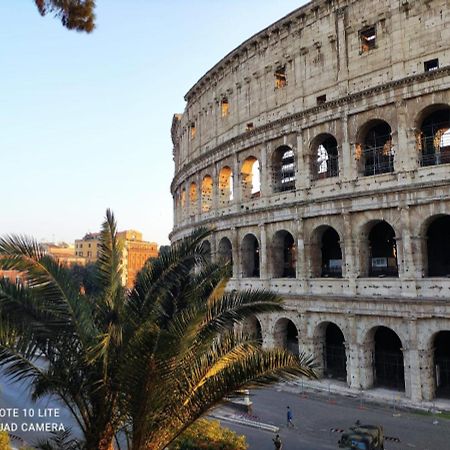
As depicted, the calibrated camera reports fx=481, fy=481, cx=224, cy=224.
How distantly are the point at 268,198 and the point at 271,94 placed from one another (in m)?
6.27

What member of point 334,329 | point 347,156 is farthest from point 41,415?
point 347,156

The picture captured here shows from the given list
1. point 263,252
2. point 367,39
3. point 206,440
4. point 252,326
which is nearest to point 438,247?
point 263,252

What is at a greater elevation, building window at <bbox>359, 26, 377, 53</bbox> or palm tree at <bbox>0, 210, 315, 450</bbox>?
building window at <bbox>359, 26, 377, 53</bbox>

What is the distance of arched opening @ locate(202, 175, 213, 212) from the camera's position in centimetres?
3500

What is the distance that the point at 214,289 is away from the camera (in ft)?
34.1

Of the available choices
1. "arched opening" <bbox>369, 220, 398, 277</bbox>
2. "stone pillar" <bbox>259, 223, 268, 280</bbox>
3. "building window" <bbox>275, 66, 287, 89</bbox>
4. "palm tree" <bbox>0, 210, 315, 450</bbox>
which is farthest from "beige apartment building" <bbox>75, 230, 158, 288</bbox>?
"palm tree" <bbox>0, 210, 315, 450</bbox>

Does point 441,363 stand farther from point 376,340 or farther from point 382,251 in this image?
point 382,251

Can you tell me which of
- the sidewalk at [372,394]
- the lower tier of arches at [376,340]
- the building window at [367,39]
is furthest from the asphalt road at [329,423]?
the building window at [367,39]

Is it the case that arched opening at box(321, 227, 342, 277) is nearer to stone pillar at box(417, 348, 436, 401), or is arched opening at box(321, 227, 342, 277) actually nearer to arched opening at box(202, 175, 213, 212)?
stone pillar at box(417, 348, 436, 401)

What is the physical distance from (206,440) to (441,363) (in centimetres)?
1521

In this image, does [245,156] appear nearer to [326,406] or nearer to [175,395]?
[326,406]

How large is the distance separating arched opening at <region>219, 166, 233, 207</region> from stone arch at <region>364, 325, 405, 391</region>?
43.3 ft

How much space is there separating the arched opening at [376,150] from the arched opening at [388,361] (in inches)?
326

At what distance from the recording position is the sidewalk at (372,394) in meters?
20.1
